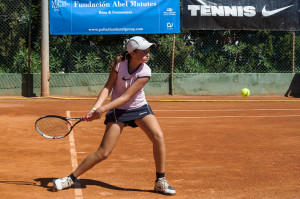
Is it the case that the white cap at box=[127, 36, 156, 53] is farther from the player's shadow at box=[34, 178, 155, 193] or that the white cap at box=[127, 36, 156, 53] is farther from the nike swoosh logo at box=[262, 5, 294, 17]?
the nike swoosh logo at box=[262, 5, 294, 17]

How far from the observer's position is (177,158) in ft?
23.3

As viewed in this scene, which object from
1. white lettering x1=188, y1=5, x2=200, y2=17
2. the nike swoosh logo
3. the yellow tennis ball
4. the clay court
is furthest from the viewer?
the nike swoosh logo

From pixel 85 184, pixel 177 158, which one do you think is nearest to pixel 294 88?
pixel 177 158

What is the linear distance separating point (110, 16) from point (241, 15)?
14.2 feet

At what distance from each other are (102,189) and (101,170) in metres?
0.88

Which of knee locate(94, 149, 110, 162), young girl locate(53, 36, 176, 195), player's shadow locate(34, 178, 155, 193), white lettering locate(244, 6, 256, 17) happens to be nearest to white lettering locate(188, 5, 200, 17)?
white lettering locate(244, 6, 256, 17)

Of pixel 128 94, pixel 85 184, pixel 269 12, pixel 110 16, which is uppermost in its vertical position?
pixel 269 12

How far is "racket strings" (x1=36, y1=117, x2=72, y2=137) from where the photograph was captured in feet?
18.5

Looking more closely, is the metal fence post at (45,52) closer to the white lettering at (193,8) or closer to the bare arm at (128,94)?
the white lettering at (193,8)

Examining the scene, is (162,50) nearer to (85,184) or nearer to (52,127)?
(52,127)

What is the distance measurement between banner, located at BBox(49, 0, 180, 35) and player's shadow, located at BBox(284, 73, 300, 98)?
187 inches

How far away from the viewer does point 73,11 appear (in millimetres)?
16016

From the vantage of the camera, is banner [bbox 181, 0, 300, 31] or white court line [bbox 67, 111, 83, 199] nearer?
white court line [bbox 67, 111, 83, 199]

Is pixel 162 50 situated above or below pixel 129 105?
above
